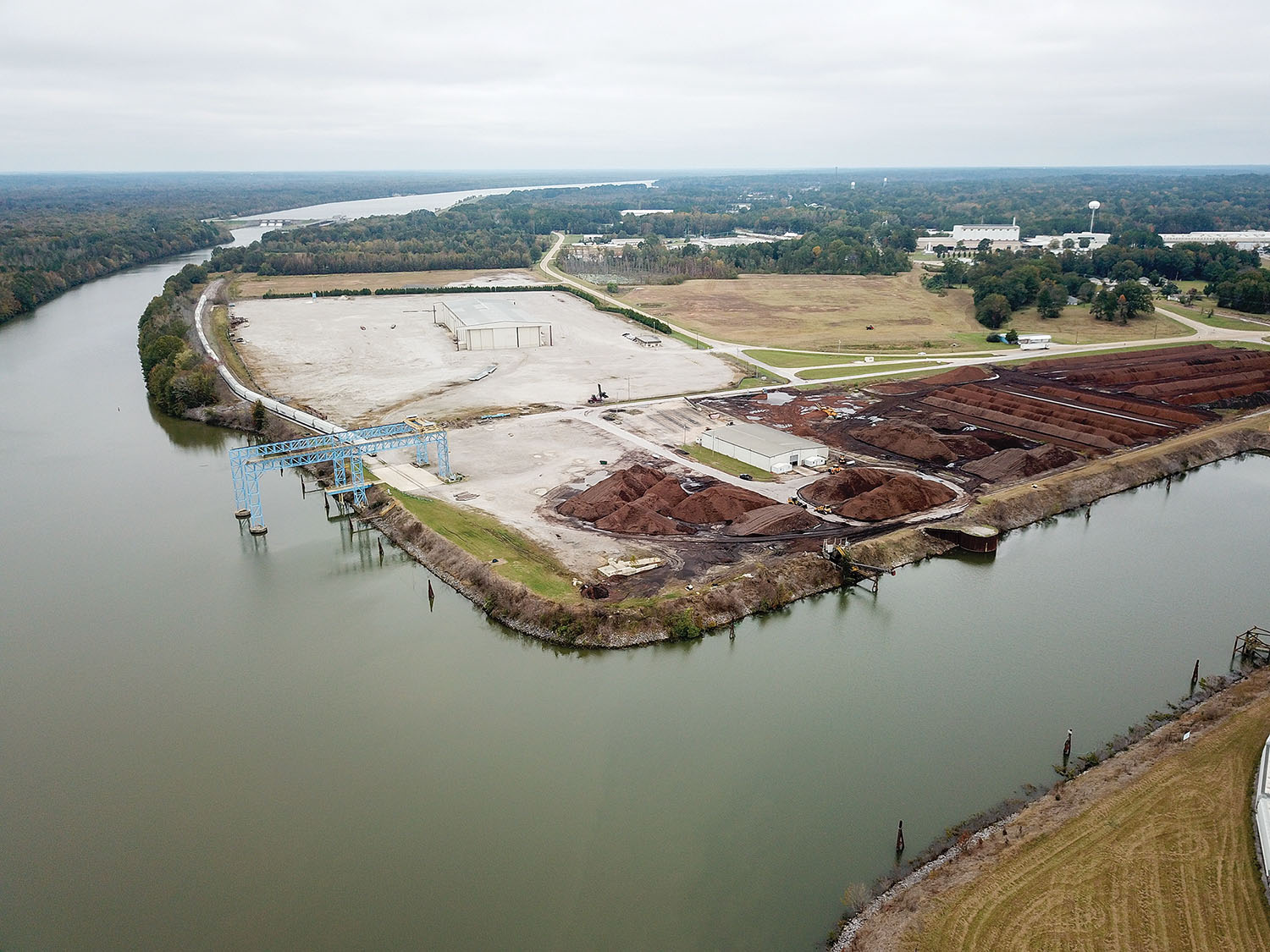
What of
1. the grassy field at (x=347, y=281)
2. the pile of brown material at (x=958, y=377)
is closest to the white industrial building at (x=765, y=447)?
the pile of brown material at (x=958, y=377)

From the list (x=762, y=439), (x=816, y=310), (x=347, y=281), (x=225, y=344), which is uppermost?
(x=347, y=281)

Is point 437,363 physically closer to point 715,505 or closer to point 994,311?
point 715,505

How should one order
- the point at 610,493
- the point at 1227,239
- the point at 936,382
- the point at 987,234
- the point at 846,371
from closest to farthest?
the point at 610,493 < the point at 936,382 < the point at 846,371 < the point at 1227,239 < the point at 987,234

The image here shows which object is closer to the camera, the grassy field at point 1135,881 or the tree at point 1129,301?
the grassy field at point 1135,881

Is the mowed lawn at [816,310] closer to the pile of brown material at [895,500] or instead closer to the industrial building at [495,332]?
the industrial building at [495,332]

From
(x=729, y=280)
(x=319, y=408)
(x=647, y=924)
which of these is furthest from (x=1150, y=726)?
(x=729, y=280)

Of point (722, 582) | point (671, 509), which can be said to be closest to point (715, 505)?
point (671, 509)
